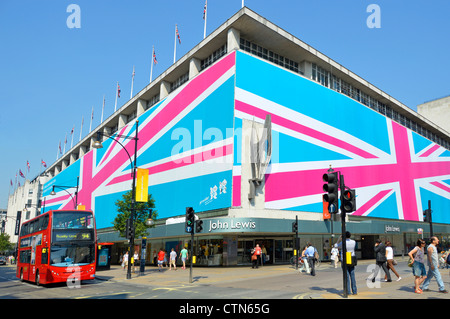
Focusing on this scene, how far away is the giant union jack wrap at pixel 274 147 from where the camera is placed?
107 feet

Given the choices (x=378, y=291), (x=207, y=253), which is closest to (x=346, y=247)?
(x=378, y=291)

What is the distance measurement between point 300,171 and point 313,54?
502 inches

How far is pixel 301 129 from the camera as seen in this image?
36.7 meters

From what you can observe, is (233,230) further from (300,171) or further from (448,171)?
(448,171)

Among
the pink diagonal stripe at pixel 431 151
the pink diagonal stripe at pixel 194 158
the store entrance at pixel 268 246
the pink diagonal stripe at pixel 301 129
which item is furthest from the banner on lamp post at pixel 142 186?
the pink diagonal stripe at pixel 431 151

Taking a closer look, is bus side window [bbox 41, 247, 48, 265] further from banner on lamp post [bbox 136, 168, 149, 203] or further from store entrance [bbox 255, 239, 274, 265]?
store entrance [bbox 255, 239, 274, 265]

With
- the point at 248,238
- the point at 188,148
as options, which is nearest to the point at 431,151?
the point at 248,238

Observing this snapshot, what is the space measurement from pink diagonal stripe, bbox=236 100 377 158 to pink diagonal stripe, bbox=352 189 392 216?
179 inches

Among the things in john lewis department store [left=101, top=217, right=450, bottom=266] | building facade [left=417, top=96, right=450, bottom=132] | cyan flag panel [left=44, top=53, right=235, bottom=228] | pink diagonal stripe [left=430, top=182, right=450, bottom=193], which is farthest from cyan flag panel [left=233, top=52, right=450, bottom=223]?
building facade [left=417, top=96, right=450, bottom=132]

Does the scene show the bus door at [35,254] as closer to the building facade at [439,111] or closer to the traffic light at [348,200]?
the traffic light at [348,200]

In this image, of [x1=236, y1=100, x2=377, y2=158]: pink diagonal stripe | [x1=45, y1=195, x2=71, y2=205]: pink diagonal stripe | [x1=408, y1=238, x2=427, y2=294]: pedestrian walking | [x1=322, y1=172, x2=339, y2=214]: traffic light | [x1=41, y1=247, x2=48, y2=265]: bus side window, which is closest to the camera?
[x1=322, y1=172, x2=339, y2=214]: traffic light

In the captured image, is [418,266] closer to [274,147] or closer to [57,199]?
[274,147]

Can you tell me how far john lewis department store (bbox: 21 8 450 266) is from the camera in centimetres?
3180

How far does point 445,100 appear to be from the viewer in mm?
76438
